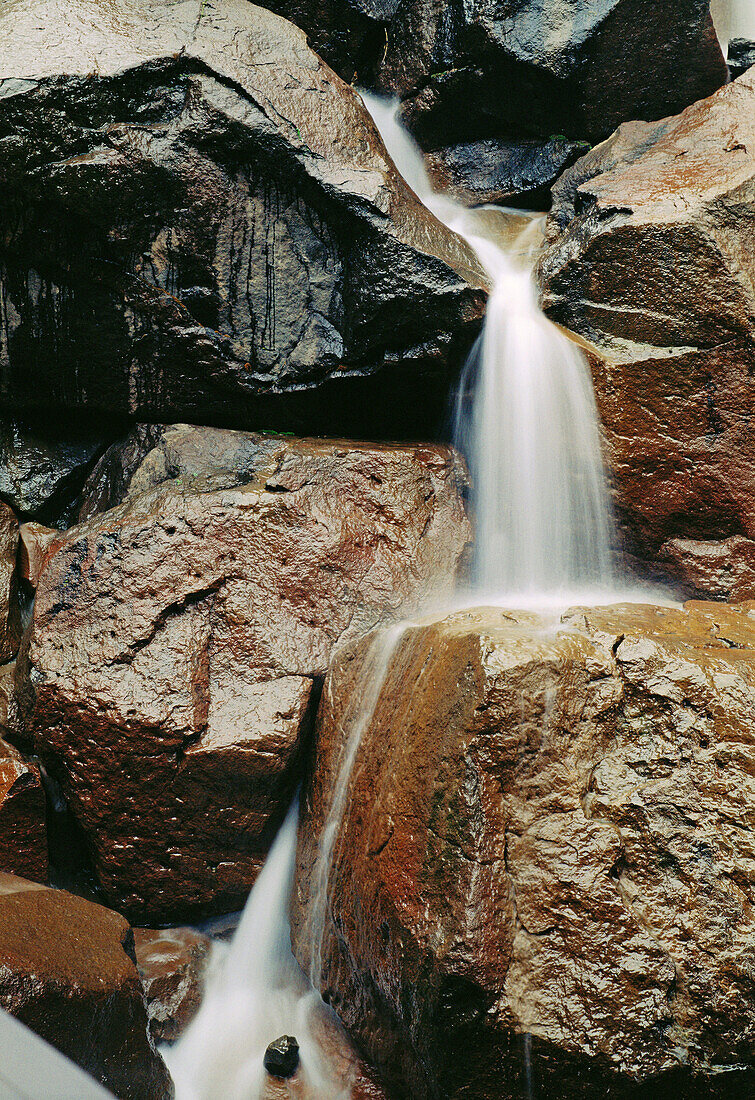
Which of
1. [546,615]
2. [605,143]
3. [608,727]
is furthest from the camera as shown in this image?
[605,143]

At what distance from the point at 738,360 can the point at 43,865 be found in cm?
423

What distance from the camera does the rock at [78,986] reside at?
226cm

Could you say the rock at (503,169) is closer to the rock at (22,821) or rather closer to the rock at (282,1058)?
the rock at (22,821)

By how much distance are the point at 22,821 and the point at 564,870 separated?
254cm

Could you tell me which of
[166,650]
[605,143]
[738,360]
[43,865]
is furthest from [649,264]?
[43,865]

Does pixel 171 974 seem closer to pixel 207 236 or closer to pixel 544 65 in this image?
pixel 207 236

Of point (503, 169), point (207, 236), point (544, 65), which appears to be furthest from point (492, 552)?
point (544, 65)

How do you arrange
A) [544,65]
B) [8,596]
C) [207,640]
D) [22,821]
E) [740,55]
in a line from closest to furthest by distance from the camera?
[22,821] < [207,640] < [8,596] < [544,65] < [740,55]

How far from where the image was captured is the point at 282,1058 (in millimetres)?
2938

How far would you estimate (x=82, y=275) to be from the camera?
4.58 metres

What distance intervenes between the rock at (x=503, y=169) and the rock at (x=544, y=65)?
9cm

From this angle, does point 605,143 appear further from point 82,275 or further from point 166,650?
point 166,650

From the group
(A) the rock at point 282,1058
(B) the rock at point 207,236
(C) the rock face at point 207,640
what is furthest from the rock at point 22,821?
(B) the rock at point 207,236

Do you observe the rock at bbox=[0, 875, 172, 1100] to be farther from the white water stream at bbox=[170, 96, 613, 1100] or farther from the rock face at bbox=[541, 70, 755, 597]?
the rock face at bbox=[541, 70, 755, 597]
